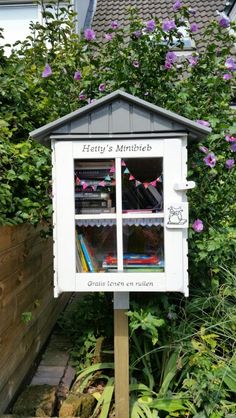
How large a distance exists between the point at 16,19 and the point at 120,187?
24.0 ft

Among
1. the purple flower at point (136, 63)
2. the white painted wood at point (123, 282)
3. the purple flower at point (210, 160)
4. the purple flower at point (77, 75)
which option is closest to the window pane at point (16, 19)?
the purple flower at point (77, 75)

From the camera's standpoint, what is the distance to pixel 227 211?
3.01 meters

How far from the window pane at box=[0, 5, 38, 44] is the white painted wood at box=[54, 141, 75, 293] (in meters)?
6.95

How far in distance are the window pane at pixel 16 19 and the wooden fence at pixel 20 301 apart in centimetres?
611

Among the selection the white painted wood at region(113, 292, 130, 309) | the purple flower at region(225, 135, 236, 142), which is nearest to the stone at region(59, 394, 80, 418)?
the white painted wood at region(113, 292, 130, 309)

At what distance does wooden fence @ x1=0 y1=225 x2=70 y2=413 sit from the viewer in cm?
233

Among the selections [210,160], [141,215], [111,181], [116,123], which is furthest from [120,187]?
[210,160]

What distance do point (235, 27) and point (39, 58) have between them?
1.68 meters

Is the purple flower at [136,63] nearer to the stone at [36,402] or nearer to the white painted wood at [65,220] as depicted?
the white painted wood at [65,220]

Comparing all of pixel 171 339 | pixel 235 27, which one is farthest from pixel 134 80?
pixel 171 339

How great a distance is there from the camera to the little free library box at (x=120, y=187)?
2.14 metres

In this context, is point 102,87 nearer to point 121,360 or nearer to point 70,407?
point 121,360

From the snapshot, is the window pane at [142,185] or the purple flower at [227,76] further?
the purple flower at [227,76]

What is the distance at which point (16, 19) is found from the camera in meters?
8.16
